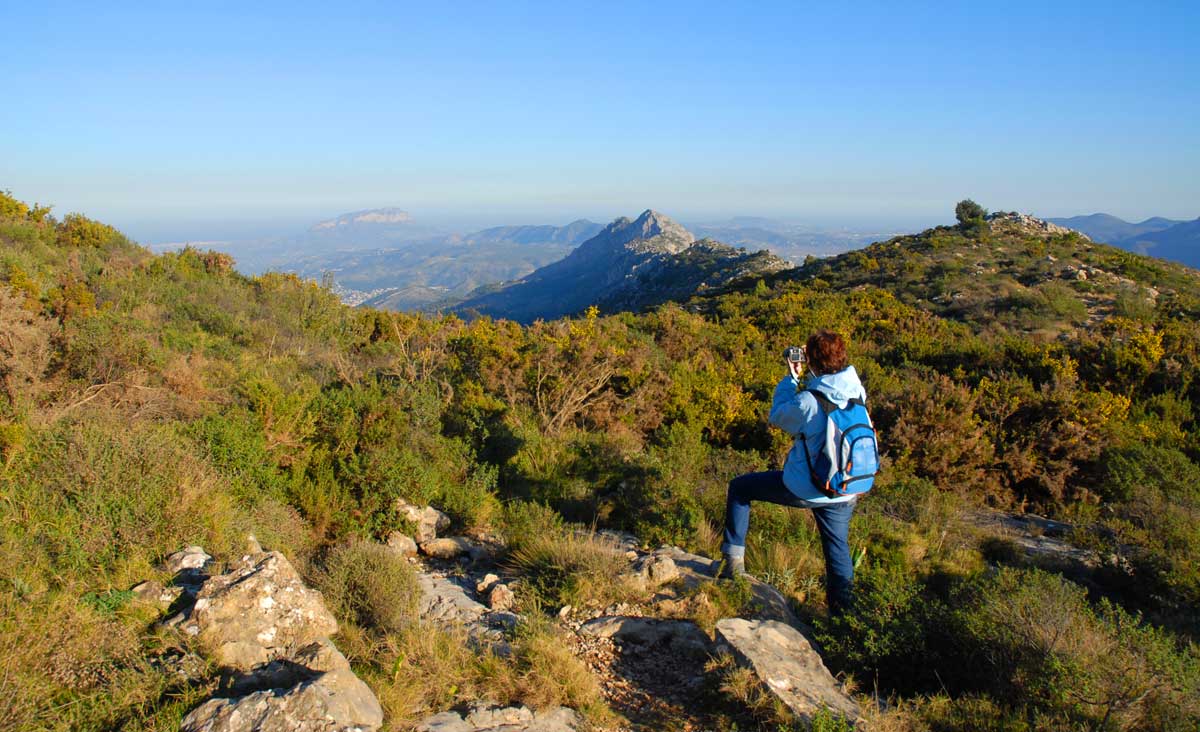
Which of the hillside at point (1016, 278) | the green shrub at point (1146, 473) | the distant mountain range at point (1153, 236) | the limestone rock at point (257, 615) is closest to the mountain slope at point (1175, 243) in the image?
the distant mountain range at point (1153, 236)

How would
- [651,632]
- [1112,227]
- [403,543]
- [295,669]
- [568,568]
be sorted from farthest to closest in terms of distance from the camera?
[1112,227] → [403,543] → [568,568] → [651,632] → [295,669]

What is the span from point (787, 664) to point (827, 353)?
1.93 metres

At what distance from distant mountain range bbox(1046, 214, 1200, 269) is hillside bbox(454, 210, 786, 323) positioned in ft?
113

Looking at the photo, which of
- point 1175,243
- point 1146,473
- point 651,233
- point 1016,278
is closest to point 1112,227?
point 1175,243

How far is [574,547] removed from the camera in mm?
4430

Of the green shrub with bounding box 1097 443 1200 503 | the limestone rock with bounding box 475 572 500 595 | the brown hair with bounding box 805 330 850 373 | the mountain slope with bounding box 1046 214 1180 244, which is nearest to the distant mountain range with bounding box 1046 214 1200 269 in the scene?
the mountain slope with bounding box 1046 214 1180 244

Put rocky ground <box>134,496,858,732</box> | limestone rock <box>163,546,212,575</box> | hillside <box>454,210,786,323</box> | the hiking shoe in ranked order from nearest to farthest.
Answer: rocky ground <box>134,496,858,732</box> → limestone rock <box>163,546,212,575</box> → the hiking shoe → hillside <box>454,210,786,323</box>

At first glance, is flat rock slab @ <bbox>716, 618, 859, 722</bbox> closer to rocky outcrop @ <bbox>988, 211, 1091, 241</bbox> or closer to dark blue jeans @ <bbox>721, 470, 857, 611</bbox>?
dark blue jeans @ <bbox>721, 470, 857, 611</bbox>

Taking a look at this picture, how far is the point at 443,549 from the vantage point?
5148mm

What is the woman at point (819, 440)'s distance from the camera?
12.8 feet

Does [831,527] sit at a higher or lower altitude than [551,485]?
higher

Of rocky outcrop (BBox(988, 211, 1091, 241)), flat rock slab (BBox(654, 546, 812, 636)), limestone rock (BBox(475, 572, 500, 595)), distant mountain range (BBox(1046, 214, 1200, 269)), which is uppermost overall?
distant mountain range (BBox(1046, 214, 1200, 269))

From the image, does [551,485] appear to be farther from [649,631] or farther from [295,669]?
[295,669]

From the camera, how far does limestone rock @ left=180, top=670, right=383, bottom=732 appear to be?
92.7 inches
